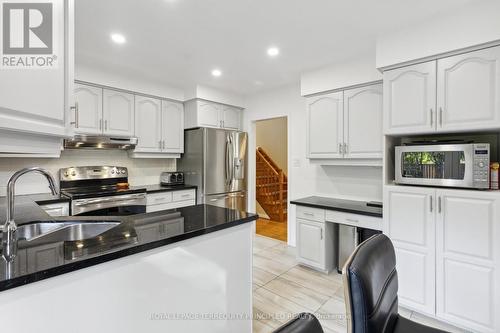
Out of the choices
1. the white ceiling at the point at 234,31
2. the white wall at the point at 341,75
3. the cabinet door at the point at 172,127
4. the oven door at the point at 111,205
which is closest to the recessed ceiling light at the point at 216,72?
the white ceiling at the point at 234,31

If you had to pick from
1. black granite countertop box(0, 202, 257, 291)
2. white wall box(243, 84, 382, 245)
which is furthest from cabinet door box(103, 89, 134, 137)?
white wall box(243, 84, 382, 245)

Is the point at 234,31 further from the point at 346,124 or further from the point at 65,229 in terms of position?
the point at 65,229

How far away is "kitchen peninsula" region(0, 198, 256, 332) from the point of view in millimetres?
864

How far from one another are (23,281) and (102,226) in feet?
2.33

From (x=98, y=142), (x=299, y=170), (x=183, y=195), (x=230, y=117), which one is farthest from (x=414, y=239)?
(x=98, y=142)

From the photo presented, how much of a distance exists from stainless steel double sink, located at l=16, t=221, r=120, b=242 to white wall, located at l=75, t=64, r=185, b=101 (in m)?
2.17

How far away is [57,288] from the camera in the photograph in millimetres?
899

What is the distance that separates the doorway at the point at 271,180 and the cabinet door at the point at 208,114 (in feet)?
3.50

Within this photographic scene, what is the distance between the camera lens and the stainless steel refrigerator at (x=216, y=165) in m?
3.81

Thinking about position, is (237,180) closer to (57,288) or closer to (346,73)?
(346,73)

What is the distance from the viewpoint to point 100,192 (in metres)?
2.94

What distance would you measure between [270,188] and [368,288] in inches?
192

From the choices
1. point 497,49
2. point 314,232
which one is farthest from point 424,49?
point 314,232

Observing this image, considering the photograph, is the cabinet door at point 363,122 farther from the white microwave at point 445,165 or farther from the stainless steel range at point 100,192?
the stainless steel range at point 100,192
